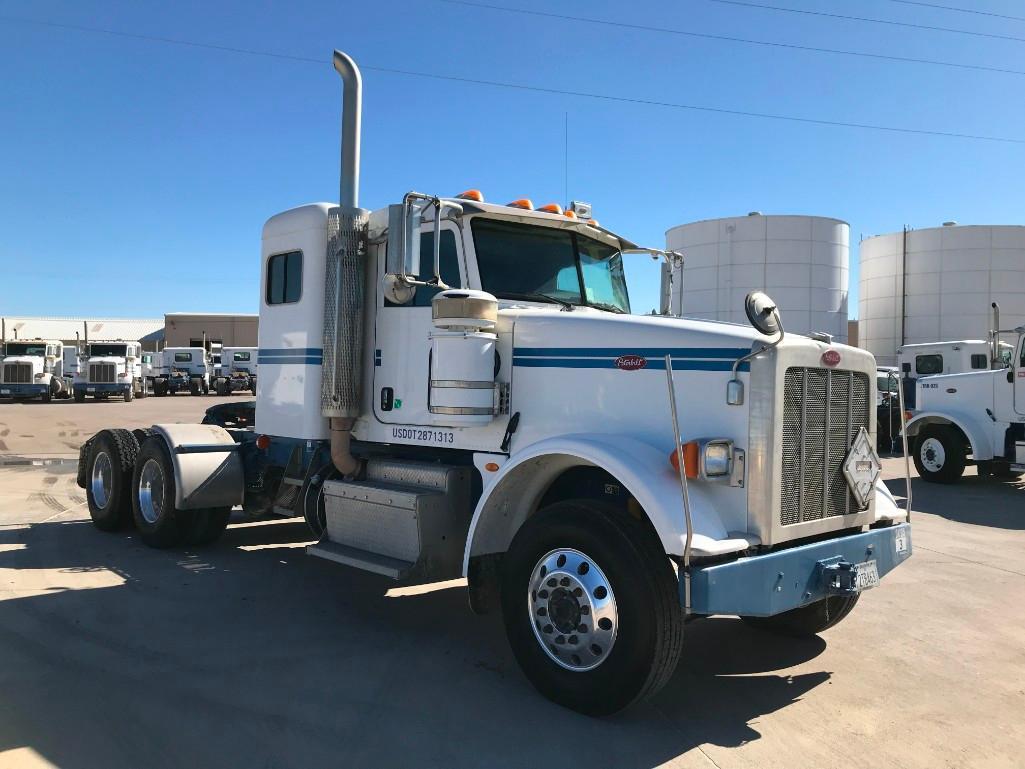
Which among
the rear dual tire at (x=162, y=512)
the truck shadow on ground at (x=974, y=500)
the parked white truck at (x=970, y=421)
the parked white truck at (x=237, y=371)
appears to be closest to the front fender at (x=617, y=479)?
the rear dual tire at (x=162, y=512)

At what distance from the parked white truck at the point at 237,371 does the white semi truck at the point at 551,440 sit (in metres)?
36.1

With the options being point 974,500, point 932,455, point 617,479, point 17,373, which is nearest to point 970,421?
point 932,455

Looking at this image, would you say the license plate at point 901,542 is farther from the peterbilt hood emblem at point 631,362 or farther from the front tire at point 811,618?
the peterbilt hood emblem at point 631,362

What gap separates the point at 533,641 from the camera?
417 cm

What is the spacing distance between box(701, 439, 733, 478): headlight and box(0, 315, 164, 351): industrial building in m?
73.2

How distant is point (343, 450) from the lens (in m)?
6.11

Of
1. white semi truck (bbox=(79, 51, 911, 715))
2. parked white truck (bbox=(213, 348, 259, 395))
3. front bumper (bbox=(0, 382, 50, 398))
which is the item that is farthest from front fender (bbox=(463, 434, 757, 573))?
parked white truck (bbox=(213, 348, 259, 395))

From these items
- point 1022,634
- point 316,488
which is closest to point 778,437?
point 1022,634

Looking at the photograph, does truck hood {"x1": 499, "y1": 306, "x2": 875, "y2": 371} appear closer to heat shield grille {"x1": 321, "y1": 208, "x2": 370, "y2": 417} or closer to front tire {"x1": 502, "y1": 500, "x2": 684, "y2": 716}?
front tire {"x1": 502, "y1": 500, "x2": 684, "y2": 716}

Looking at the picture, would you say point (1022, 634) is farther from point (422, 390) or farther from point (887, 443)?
point (887, 443)

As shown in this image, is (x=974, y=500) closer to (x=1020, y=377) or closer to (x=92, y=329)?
(x=1020, y=377)

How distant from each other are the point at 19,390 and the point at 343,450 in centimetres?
3211

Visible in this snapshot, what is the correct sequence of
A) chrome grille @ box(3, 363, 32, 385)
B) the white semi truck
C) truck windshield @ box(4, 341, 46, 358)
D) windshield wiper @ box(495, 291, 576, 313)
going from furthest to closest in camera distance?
truck windshield @ box(4, 341, 46, 358), chrome grille @ box(3, 363, 32, 385), windshield wiper @ box(495, 291, 576, 313), the white semi truck

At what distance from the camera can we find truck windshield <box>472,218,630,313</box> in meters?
5.42
